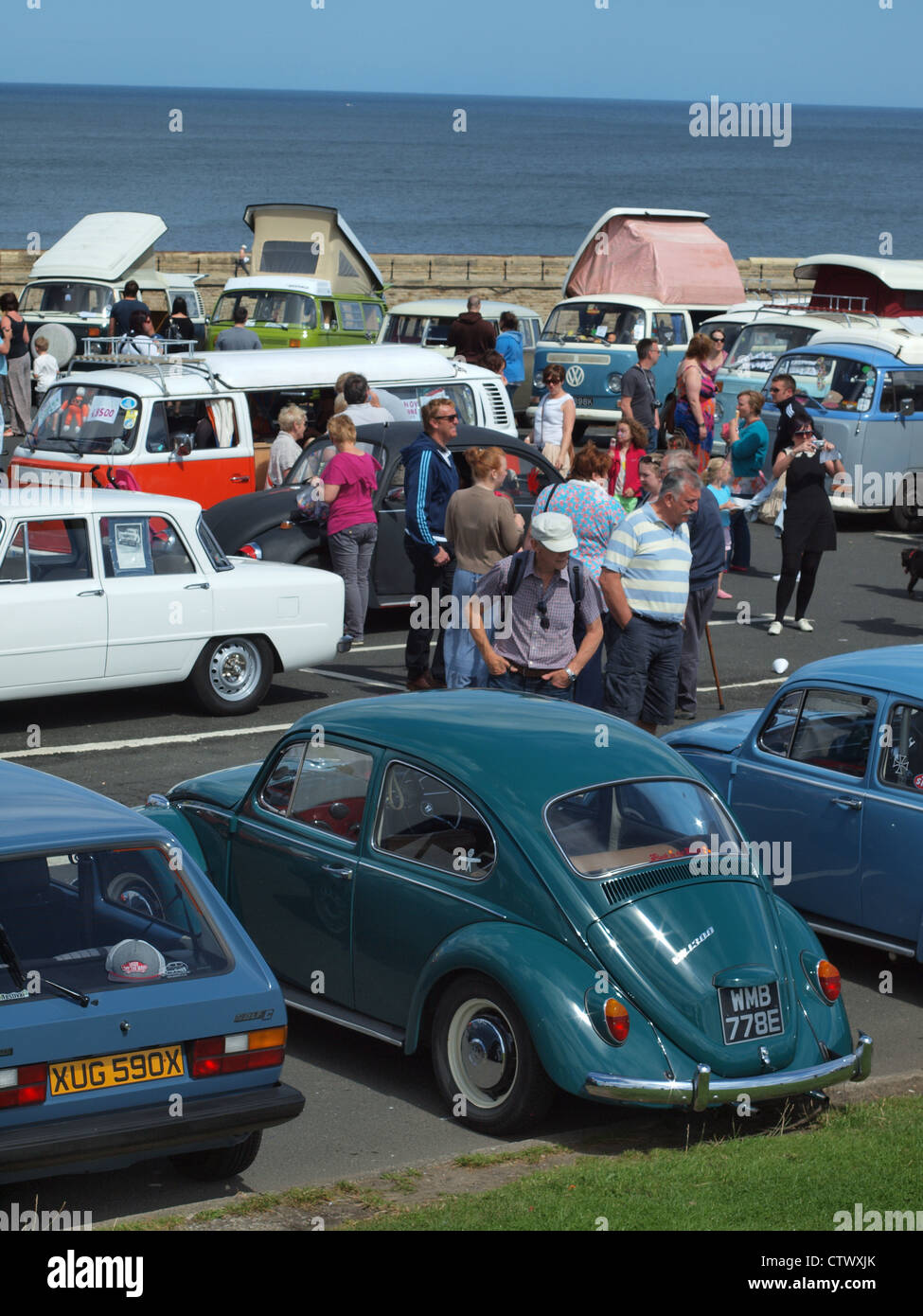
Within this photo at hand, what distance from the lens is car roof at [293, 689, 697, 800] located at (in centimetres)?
665

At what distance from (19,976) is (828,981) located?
120 inches

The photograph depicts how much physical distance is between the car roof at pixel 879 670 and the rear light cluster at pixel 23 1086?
4.40 metres

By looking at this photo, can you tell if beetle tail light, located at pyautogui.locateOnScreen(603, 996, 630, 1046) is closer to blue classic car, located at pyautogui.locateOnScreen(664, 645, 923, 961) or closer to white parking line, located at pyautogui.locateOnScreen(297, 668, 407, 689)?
blue classic car, located at pyautogui.locateOnScreen(664, 645, 923, 961)

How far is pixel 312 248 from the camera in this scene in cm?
2959

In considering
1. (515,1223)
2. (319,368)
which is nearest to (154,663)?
(319,368)

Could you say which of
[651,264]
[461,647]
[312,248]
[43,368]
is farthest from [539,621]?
[312,248]

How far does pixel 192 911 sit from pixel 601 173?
17669 cm

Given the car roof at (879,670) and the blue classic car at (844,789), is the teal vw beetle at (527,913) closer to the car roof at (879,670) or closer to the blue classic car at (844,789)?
the blue classic car at (844,789)

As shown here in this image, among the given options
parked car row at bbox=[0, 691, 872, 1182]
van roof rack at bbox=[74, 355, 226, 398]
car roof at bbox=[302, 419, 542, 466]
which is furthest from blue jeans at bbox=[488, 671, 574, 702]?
van roof rack at bbox=[74, 355, 226, 398]

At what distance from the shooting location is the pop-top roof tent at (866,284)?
26828 millimetres

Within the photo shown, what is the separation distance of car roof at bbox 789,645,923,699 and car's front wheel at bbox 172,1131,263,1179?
147 inches

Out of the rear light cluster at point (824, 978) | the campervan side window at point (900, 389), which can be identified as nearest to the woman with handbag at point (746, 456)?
the campervan side window at point (900, 389)

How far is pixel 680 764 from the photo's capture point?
705 cm

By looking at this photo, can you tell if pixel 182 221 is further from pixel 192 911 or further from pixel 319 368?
pixel 192 911
